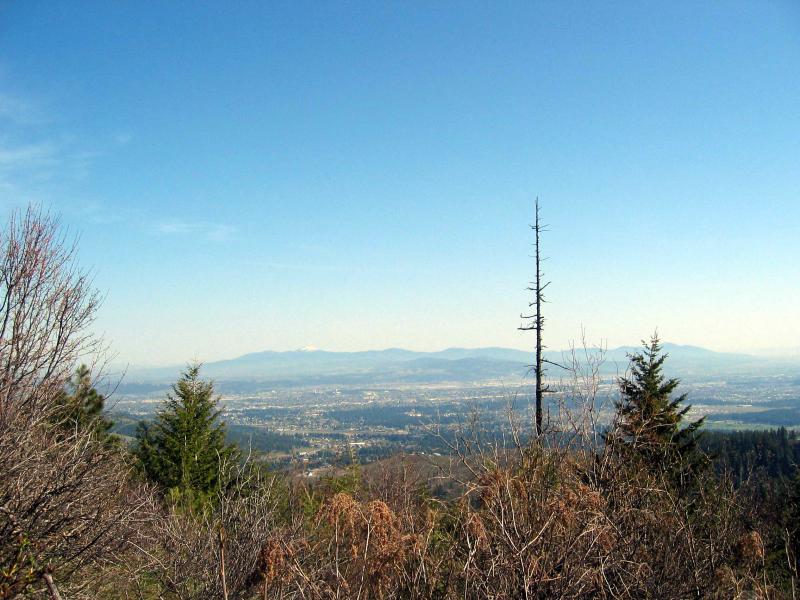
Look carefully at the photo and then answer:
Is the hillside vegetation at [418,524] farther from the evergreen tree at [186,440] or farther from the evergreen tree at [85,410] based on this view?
the evergreen tree at [186,440]

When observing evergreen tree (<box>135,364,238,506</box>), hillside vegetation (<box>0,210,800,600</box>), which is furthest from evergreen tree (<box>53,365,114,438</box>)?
evergreen tree (<box>135,364,238,506</box>)

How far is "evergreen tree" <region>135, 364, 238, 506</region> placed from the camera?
845 inches

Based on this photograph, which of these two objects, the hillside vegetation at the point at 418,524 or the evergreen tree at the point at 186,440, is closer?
the hillside vegetation at the point at 418,524

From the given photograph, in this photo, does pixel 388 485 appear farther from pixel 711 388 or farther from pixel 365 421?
pixel 711 388

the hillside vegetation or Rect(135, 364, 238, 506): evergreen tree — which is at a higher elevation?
the hillside vegetation

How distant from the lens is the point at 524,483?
5555 mm

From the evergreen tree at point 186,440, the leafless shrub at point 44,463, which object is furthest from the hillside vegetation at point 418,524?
the evergreen tree at point 186,440

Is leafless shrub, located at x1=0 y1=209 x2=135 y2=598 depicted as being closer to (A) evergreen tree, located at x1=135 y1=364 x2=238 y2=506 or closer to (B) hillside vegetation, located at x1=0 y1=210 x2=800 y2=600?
(B) hillside vegetation, located at x1=0 y1=210 x2=800 y2=600

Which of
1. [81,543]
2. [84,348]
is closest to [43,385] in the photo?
[84,348]

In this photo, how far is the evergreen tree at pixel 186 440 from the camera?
70.4ft

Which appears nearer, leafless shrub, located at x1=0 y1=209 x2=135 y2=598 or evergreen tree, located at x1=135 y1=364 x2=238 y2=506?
leafless shrub, located at x1=0 y1=209 x2=135 y2=598

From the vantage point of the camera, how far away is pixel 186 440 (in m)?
21.4

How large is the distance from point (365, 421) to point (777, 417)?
80046 millimetres

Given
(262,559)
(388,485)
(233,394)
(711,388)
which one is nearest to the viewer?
(262,559)
